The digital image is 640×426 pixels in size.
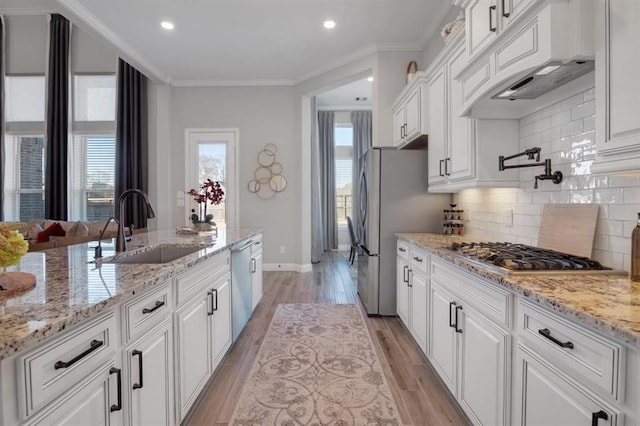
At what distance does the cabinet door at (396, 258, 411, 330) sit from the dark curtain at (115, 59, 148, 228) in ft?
14.5

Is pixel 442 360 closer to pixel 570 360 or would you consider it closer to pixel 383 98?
pixel 570 360

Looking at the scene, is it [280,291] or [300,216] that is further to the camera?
[300,216]

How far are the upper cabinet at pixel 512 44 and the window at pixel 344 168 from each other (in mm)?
5511

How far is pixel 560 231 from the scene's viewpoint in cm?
174

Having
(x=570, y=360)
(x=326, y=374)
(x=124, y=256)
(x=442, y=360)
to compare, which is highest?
(x=124, y=256)

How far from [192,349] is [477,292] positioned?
1475 millimetres

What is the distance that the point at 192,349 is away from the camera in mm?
1725

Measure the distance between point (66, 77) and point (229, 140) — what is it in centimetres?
305

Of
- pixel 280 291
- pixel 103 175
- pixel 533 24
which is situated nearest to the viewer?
pixel 533 24

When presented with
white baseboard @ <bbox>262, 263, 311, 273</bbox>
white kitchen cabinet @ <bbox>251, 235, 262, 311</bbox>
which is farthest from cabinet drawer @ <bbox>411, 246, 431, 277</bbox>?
white baseboard @ <bbox>262, 263, 311, 273</bbox>

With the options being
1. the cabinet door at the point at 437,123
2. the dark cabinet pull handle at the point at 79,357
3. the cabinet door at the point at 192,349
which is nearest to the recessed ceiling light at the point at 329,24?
the cabinet door at the point at 437,123

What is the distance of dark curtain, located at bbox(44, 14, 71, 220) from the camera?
549 centimetres

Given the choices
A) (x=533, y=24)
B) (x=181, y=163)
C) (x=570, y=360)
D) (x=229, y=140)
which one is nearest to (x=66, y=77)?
(x=181, y=163)

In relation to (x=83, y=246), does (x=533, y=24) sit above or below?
above
